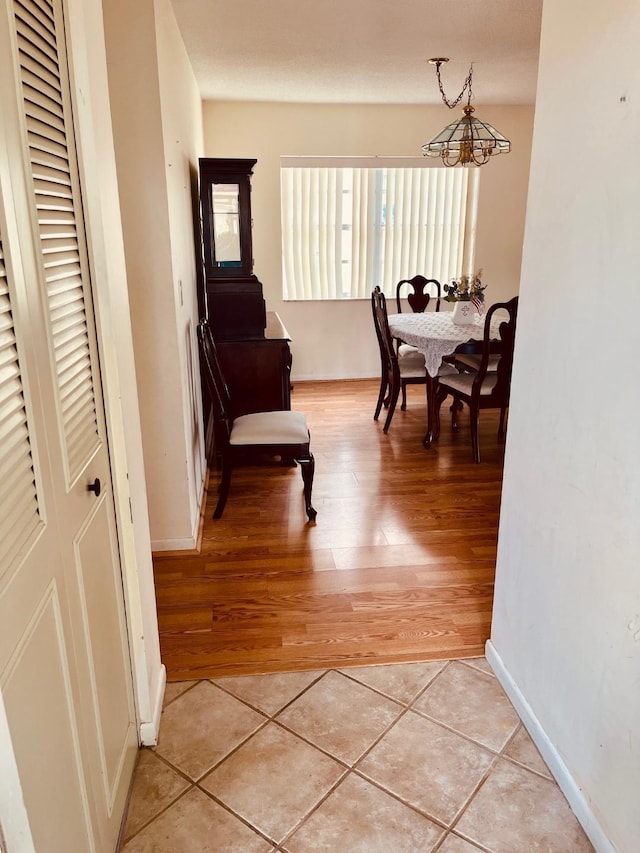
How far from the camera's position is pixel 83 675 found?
119cm

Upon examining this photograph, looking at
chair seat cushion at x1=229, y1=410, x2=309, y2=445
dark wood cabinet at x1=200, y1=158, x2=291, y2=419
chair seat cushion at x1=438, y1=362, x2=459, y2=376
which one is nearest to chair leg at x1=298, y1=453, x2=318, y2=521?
chair seat cushion at x1=229, y1=410, x2=309, y2=445

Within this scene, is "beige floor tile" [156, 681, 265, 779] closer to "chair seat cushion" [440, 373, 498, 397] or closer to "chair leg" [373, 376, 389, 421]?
"chair seat cushion" [440, 373, 498, 397]

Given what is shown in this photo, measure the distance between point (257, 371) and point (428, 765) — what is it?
2.48 meters

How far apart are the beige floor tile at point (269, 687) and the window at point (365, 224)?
4.24 metres

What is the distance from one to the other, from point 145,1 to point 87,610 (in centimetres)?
225

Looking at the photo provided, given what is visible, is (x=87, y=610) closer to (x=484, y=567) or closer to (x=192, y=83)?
(x=484, y=567)

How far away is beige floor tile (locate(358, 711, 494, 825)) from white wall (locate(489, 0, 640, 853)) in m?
0.23

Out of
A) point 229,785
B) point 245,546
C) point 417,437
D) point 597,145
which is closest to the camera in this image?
point 597,145

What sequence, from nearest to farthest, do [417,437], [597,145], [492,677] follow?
[597,145] < [492,677] < [417,437]

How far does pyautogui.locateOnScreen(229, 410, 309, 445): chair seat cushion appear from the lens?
311cm

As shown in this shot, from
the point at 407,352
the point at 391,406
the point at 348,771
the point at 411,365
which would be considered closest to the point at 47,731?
the point at 348,771

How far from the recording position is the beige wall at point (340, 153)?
5.29 m

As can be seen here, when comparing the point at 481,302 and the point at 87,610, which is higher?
the point at 481,302

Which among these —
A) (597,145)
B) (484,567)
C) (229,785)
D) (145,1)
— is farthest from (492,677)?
(145,1)
